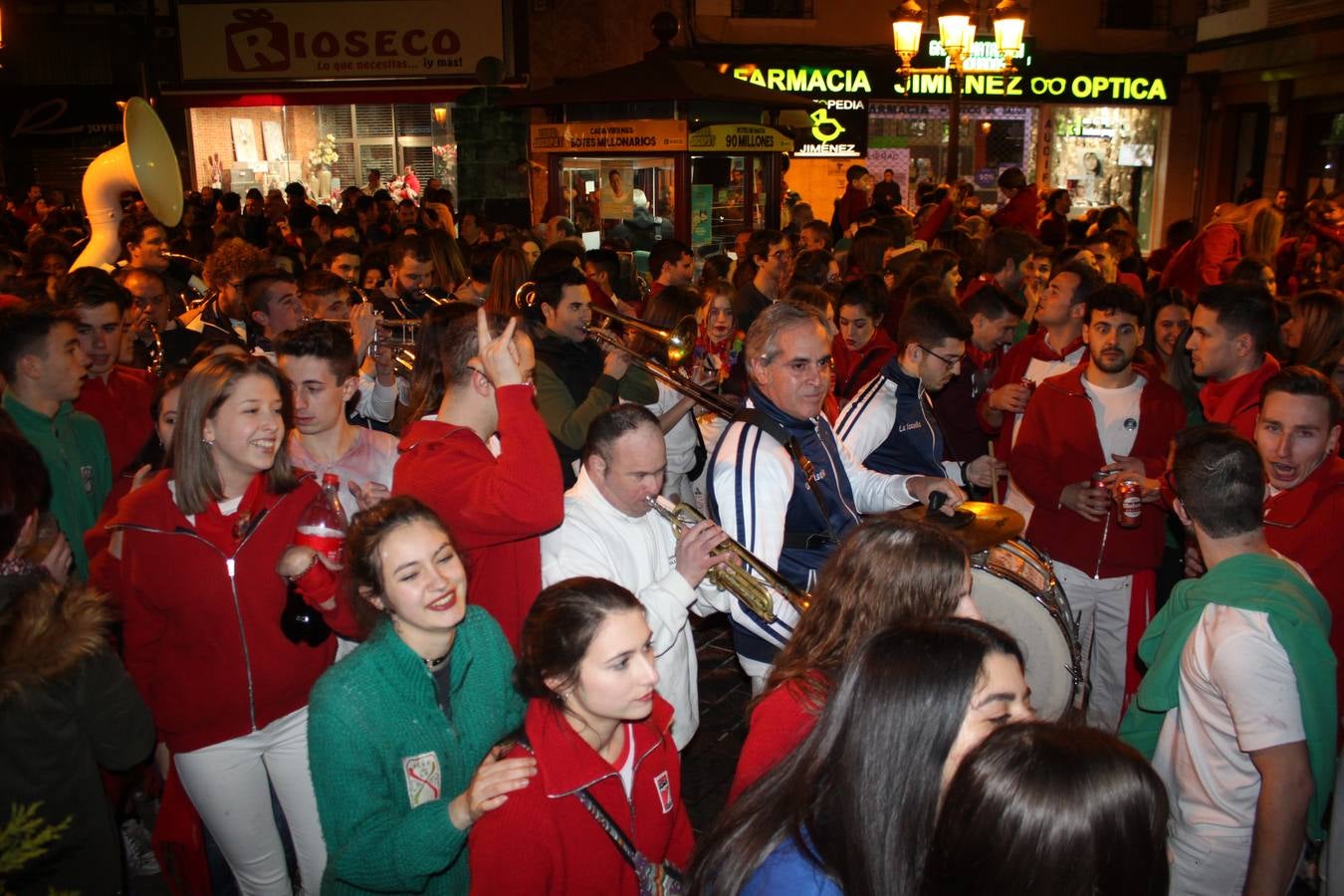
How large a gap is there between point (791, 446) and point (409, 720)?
1.64 metres

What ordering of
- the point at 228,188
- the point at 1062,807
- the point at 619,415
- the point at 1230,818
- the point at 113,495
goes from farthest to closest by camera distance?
the point at 228,188
the point at 113,495
the point at 619,415
the point at 1230,818
the point at 1062,807

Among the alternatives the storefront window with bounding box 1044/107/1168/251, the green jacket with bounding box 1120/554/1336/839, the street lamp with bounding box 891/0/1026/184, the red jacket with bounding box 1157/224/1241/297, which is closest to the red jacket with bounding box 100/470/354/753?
the green jacket with bounding box 1120/554/1336/839

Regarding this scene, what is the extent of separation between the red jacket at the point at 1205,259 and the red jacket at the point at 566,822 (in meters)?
8.73

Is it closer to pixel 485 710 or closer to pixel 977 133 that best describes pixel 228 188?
pixel 977 133

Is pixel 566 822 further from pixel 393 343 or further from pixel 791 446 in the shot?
pixel 393 343

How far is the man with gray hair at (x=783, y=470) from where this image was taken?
3.54 m

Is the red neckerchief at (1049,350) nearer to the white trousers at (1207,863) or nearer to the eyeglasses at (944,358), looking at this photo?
the eyeglasses at (944,358)

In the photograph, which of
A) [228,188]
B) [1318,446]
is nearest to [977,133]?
[228,188]

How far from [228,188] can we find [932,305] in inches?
703

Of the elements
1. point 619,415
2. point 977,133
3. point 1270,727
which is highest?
point 977,133

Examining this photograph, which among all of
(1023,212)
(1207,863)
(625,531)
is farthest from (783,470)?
(1023,212)

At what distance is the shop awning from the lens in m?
10.6

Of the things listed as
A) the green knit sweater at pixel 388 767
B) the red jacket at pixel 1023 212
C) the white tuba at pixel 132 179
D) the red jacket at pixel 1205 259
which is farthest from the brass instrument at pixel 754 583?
the red jacket at pixel 1023 212

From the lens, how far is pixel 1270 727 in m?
2.75
